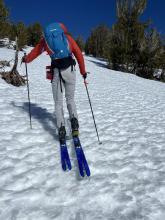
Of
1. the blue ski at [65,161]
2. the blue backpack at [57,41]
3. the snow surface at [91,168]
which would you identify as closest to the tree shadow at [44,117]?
the snow surface at [91,168]

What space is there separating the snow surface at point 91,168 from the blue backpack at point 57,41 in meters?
2.00

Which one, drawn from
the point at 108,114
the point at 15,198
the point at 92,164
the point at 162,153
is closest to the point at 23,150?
→ the point at 92,164

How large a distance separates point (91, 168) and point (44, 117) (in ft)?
11.9

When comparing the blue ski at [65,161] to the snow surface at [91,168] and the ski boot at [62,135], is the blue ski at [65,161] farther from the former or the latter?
the ski boot at [62,135]

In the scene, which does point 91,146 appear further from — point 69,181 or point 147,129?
point 147,129

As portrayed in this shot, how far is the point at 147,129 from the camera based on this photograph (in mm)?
8516

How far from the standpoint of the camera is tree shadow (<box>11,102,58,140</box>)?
749 centimetres

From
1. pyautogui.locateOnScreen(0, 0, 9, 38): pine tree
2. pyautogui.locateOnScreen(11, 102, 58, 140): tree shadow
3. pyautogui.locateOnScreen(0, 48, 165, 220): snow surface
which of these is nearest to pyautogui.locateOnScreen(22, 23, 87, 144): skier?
pyautogui.locateOnScreen(0, 48, 165, 220): snow surface

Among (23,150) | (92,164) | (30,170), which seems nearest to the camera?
(30,170)

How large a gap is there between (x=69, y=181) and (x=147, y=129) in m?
4.31

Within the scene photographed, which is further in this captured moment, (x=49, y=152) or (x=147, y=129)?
(x=147, y=129)

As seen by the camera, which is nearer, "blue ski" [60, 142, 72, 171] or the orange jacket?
"blue ski" [60, 142, 72, 171]

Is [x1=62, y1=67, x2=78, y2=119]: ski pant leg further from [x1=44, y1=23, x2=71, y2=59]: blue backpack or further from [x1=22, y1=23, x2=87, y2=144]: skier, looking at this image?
[x1=44, y1=23, x2=71, y2=59]: blue backpack

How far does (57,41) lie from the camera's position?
6.14 meters
